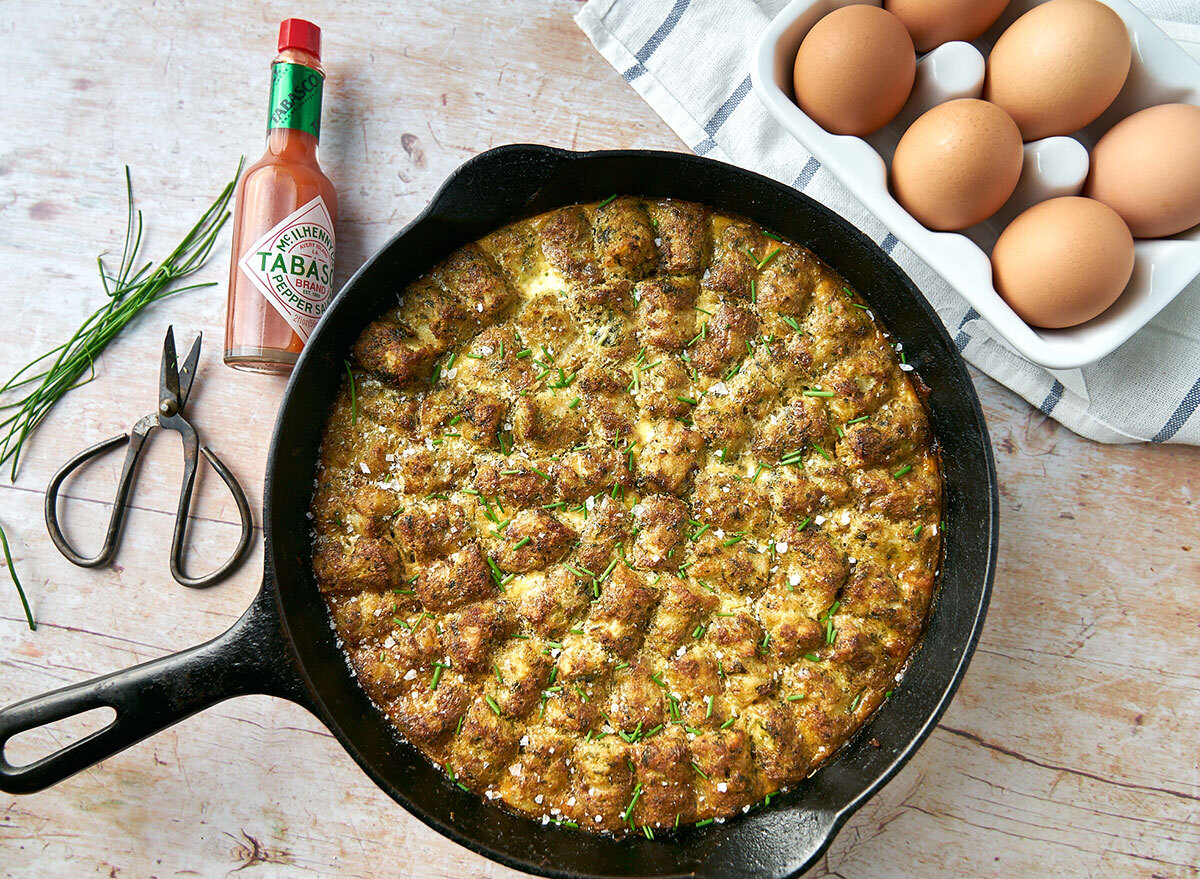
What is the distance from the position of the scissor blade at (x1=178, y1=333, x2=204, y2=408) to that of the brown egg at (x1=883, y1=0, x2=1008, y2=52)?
76.0 inches

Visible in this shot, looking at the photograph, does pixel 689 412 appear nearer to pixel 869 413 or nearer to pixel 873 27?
pixel 869 413

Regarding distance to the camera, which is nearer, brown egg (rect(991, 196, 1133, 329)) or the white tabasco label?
brown egg (rect(991, 196, 1133, 329))

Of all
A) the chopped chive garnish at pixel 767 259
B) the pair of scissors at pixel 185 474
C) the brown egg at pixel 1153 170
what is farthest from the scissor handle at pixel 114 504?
the brown egg at pixel 1153 170

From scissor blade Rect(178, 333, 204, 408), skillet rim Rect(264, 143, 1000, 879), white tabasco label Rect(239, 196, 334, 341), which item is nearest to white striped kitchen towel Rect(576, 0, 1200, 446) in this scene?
skillet rim Rect(264, 143, 1000, 879)

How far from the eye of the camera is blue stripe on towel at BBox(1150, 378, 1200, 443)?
1981mm

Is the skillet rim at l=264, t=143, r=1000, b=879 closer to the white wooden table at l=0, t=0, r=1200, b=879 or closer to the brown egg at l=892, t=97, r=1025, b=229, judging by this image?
the brown egg at l=892, t=97, r=1025, b=229

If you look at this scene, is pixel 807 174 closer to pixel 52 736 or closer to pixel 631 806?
pixel 631 806

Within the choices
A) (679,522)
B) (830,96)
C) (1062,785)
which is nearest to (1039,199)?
(830,96)

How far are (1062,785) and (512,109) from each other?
7.59ft

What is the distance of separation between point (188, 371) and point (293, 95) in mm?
752

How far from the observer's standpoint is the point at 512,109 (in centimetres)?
212

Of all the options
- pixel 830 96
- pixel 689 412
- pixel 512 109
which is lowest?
pixel 689 412

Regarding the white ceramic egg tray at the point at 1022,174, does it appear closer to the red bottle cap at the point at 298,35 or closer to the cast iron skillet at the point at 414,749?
the cast iron skillet at the point at 414,749

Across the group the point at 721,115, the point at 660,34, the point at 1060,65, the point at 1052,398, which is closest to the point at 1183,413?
the point at 1052,398
